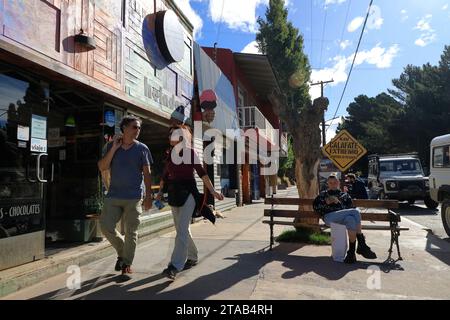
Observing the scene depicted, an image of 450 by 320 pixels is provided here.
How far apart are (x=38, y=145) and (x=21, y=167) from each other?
1.29 ft

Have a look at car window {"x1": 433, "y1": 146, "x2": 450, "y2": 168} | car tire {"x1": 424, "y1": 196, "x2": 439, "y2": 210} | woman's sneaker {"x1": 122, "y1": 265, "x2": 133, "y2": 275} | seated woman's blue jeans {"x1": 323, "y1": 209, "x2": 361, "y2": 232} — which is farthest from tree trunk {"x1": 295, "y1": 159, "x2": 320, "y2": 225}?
car tire {"x1": 424, "y1": 196, "x2": 439, "y2": 210}

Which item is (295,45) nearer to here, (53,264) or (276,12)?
(276,12)

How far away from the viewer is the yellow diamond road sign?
31.7 ft

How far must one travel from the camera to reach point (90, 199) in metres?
6.86

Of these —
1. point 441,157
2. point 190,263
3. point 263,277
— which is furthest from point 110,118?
point 441,157

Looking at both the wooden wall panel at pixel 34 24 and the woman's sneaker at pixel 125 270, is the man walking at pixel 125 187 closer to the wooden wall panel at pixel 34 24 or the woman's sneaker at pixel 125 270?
the woman's sneaker at pixel 125 270

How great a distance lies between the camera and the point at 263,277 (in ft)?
16.6

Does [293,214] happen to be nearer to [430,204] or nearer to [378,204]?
[378,204]

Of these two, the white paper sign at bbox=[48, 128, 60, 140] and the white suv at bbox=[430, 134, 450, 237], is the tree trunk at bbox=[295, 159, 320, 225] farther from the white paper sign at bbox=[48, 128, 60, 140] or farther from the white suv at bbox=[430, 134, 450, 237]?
the white paper sign at bbox=[48, 128, 60, 140]

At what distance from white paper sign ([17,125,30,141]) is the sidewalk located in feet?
5.89

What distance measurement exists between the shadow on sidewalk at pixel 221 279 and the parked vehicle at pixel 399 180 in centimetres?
1123

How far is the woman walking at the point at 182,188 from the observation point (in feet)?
15.6
